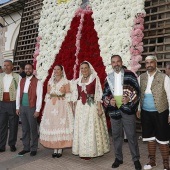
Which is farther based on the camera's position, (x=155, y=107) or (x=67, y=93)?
(x=67, y=93)

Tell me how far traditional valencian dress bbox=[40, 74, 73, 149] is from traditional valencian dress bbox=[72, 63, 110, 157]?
0.20 metres

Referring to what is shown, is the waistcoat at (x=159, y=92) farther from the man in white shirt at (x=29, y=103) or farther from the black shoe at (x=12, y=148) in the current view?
the black shoe at (x=12, y=148)

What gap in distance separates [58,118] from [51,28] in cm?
365

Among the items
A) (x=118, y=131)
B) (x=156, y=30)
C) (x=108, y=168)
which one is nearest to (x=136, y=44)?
(x=156, y=30)

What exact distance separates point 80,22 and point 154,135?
12.6 feet

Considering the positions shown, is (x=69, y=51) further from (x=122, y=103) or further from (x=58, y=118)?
(x=122, y=103)

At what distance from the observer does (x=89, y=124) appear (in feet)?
12.9

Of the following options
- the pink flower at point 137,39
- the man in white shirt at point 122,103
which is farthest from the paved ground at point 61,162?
the pink flower at point 137,39

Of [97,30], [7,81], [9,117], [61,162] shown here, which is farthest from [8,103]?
[97,30]

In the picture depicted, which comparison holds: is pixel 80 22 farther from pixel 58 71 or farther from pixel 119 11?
pixel 58 71

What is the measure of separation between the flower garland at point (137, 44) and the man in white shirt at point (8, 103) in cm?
240

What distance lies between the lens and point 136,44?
5250mm

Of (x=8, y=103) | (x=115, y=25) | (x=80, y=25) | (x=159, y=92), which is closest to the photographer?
(x=159, y=92)

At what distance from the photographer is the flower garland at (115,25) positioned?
534cm
